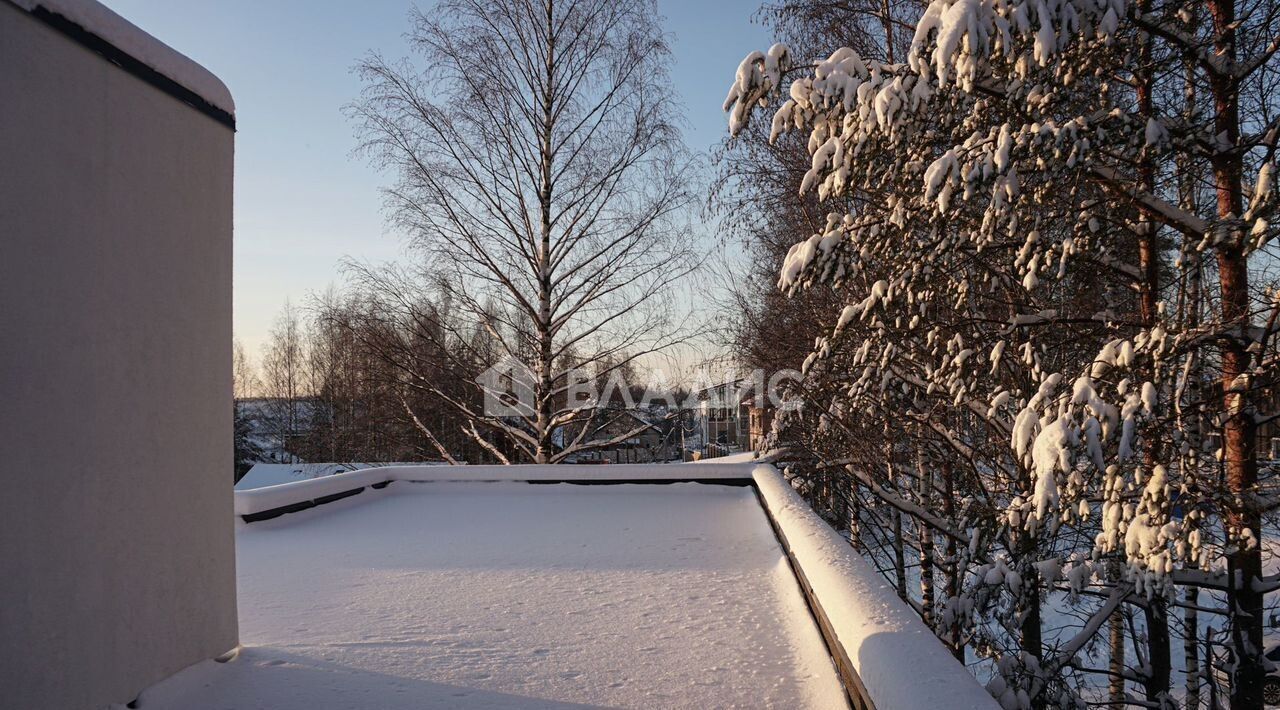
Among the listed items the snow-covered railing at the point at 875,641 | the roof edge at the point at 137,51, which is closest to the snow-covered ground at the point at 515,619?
the snow-covered railing at the point at 875,641

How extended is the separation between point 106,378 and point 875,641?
80.5 inches

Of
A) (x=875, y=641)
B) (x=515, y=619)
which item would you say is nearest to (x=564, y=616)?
(x=515, y=619)

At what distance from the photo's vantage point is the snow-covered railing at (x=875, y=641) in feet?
5.17

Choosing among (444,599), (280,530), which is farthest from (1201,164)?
(280,530)

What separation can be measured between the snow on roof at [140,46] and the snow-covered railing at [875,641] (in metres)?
2.43

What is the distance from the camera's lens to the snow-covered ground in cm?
234

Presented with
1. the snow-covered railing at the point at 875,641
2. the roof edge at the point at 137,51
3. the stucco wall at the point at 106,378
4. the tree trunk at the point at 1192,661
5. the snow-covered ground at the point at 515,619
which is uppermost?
the roof edge at the point at 137,51

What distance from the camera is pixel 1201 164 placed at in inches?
181

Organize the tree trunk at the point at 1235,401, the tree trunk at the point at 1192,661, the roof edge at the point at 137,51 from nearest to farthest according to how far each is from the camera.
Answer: the roof edge at the point at 137,51 → the tree trunk at the point at 1235,401 → the tree trunk at the point at 1192,661

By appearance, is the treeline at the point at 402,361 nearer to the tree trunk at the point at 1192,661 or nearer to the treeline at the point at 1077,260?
the treeline at the point at 1077,260

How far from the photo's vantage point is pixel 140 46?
7.03ft

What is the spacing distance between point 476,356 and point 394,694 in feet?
27.5

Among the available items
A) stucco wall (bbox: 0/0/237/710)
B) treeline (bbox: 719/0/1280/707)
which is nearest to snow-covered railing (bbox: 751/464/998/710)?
treeline (bbox: 719/0/1280/707)

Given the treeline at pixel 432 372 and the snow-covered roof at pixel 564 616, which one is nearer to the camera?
the snow-covered roof at pixel 564 616
